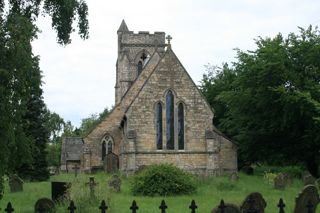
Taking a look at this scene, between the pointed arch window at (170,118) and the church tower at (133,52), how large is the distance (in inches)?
802

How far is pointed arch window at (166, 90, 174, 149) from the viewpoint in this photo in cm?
3039

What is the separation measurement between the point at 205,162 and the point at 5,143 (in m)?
19.7

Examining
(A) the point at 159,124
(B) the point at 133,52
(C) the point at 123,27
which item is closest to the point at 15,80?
(A) the point at 159,124

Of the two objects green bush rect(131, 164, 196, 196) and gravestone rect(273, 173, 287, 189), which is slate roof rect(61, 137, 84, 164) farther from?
gravestone rect(273, 173, 287, 189)

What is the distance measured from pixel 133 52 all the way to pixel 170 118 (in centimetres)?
2234

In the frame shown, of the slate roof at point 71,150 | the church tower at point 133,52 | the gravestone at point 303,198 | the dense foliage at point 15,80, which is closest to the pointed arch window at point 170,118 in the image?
the dense foliage at point 15,80

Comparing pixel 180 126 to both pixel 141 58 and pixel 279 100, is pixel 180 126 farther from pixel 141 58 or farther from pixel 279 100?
pixel 141 58

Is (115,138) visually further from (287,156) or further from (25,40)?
(25,40)

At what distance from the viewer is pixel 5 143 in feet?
39.0

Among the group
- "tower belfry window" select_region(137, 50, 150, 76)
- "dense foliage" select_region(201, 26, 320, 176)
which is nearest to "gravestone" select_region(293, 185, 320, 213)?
"dense foliage" select_region(201, 26, 320, 176)

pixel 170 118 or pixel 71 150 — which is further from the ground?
pixel 170 118

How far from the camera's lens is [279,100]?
30.0 m

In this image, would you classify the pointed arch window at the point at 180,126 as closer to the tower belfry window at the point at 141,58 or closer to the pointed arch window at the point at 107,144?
the pointed arch window at the point at 107,144

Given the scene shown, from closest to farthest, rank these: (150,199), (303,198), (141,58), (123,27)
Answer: (303,198), (150,199), (141,58), (123,27)
